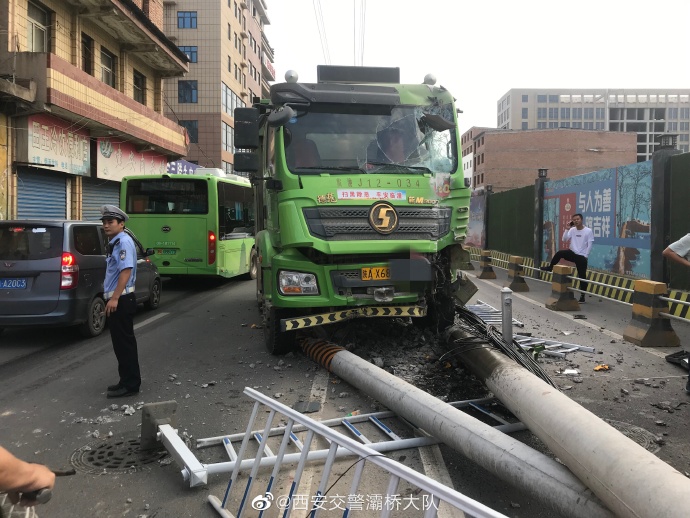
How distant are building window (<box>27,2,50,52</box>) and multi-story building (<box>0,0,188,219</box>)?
0.10 feet

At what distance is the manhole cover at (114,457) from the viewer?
3.68 meters

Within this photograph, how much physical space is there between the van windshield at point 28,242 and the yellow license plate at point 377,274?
4188 millimetres

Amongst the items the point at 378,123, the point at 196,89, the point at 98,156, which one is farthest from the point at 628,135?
the point at 378,123

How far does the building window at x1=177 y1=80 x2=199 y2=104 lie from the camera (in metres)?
43.3

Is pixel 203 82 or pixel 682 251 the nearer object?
pixel 682 251

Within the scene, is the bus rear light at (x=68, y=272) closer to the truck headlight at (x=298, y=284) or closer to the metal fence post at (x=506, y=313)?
the truck headlight at (x=298, y=284)

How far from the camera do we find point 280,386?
552 centimetres

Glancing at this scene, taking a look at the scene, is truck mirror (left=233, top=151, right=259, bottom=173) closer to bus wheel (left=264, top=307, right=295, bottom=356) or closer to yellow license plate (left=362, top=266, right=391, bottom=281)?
bus wheel (left=264, top=307, right=295, bottom=356)

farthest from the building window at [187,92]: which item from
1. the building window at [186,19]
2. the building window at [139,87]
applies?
the building window at [139,87]

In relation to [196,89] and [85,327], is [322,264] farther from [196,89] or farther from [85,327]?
[196,89]

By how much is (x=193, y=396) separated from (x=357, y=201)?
259 centimetres

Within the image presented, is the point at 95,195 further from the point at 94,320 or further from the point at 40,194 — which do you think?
the point at 94,320

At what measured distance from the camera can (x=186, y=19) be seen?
44.3m

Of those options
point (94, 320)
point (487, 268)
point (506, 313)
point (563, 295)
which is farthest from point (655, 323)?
point (487, 268)
